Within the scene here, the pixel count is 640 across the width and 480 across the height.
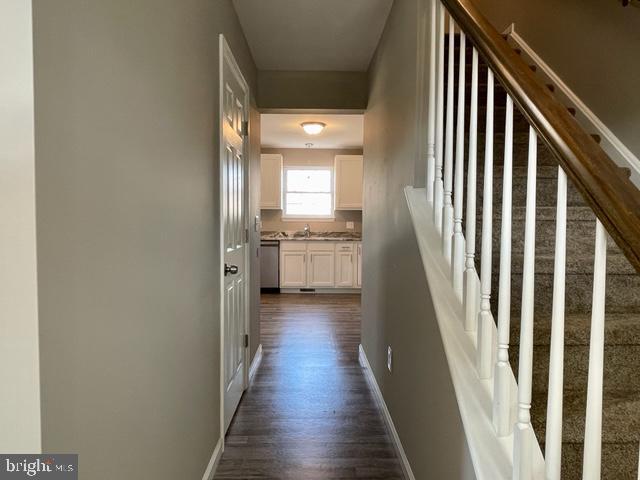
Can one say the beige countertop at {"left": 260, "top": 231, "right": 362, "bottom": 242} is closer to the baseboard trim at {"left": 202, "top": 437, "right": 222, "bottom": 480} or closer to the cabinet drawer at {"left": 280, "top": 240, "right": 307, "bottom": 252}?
the cabinet drawer at {"left": 280, "top": 240, "right": 307, "bottom": 252}

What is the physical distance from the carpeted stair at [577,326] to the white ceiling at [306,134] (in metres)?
3.08

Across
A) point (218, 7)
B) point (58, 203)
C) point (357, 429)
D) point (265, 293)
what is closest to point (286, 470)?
point (357, 429)

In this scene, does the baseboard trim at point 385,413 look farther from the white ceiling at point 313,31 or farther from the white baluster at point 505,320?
the white ceiling at point 313,31

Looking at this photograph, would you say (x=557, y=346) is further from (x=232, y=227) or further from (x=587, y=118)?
(x=587, y=118)

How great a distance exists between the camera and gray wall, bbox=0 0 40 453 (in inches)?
24.9

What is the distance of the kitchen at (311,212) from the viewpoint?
20.5ft

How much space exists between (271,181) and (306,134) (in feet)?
4.07

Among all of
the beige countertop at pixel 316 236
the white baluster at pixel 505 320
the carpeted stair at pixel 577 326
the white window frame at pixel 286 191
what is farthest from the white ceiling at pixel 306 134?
→ the white baluster at pixel 505 320

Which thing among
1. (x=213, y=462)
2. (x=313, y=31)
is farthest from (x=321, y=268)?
(x=213, y=462)

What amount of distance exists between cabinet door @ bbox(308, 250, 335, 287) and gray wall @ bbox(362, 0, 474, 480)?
127 inches

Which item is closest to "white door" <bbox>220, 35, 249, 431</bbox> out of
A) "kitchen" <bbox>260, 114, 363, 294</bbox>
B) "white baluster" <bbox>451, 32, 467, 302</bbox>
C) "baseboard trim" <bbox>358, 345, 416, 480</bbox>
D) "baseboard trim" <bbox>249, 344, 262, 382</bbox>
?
"baseboard trim" <bbox>249, 344, 262, 382</bbox>

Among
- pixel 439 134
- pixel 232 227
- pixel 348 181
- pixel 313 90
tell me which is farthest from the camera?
pixel 348 181

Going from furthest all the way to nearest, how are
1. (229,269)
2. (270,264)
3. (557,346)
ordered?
(270,264) < (229,269) < (557,346)

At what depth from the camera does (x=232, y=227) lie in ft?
7.30
